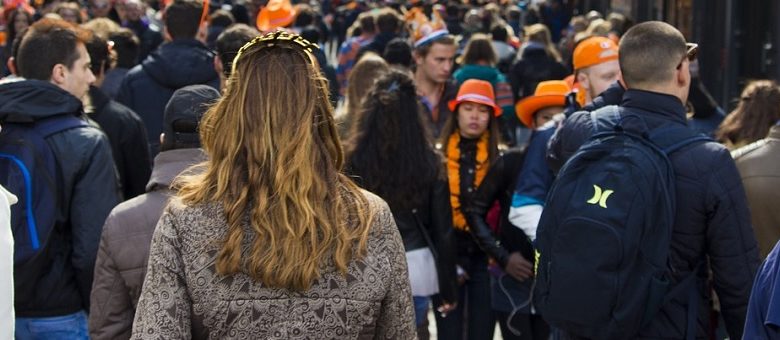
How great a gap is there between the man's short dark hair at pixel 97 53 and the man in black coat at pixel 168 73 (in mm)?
689

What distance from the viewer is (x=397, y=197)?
19.7 ft

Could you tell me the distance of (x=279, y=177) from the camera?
2992 mm

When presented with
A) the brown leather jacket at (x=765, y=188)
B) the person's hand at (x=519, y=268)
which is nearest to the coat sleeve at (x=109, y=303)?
the brown leather jacket at (x=765, y=188)

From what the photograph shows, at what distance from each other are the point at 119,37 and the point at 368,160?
11.1ft

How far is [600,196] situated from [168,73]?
11.9ft

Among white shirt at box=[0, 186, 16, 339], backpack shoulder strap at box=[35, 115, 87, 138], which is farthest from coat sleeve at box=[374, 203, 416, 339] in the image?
backpack shoulder strap at box=[35, 115, 87, 138]

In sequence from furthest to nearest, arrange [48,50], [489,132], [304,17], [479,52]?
[304,17] < [479,52] < [489,132] < [48,50]

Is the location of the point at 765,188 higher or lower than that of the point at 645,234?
lower

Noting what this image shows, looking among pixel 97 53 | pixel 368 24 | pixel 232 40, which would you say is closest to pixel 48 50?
pixel 97 53

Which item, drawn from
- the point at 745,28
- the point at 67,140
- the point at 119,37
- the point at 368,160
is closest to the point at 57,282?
the point at 67,140

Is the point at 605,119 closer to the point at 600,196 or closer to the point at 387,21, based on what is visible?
the point at 600,196

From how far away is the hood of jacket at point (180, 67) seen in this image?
7219 mm

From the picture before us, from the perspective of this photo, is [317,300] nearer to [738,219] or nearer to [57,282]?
[738,219]

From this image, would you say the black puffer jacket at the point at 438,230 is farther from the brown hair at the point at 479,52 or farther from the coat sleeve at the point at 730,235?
the brown hair at the point at 479,52
